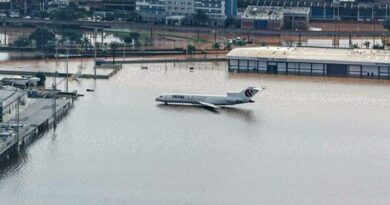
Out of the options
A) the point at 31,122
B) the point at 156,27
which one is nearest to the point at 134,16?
the point at 156,27

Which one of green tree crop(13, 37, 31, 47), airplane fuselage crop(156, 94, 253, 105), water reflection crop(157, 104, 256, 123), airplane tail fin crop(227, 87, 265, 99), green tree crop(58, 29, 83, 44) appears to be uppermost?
green tree crop(58, 29, 83, 44)

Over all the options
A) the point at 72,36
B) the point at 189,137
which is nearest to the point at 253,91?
the point at 189,137

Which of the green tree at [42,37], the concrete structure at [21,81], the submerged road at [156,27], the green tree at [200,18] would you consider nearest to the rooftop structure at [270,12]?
the submerged road at [156,27]

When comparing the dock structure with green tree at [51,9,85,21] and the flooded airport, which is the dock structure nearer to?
the flooded airport

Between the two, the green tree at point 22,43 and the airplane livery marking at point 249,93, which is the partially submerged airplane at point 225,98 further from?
the green tree at point 22,43

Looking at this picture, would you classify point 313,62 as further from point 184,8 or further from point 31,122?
point 184,8

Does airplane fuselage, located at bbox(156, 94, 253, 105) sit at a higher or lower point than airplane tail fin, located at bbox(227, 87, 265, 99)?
lower

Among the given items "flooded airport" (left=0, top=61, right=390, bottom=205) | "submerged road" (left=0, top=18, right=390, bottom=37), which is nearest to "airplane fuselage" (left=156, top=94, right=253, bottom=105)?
"flooded airport" (left=0, top=61, right=390, bottom=205)
